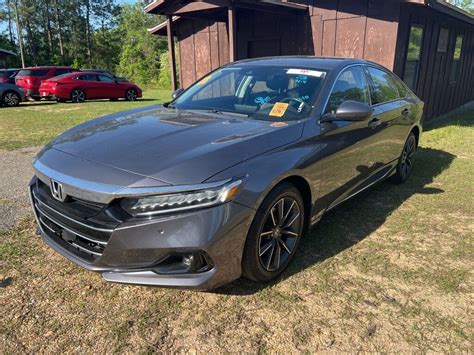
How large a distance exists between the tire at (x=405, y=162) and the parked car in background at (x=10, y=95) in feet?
51.1

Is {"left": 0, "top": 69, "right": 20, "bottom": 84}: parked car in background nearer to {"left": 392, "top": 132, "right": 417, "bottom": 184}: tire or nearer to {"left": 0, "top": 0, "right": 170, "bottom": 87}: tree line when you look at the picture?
{"left": 392, "top": 132, "right": 417, "bottom": 184}: tire

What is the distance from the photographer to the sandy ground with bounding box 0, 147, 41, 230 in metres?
4.07

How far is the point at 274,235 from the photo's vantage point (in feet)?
9.37

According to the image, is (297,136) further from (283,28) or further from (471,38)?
(471,38)

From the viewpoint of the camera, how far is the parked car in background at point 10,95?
51.0 feet

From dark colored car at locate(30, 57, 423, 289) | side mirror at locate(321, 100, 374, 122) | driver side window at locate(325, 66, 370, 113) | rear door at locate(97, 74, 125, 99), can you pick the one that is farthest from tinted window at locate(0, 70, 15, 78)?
side mirror at locate(321, 100, 374, 122)

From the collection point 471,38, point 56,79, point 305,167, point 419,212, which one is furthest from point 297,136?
point 56,79

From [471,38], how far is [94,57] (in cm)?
4814

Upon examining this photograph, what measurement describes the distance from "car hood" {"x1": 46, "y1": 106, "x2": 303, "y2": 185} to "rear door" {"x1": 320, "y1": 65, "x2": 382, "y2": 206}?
46 centimetres

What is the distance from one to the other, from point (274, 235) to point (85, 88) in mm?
17431

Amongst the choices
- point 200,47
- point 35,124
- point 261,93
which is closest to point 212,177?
point 261,93

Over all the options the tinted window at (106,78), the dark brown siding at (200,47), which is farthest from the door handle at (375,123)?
the tinted window at (106,78)

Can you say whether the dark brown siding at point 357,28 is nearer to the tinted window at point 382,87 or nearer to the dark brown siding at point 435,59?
the dark brown siding at point 435,59

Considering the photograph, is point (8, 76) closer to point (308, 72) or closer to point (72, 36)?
point (308, 72)
